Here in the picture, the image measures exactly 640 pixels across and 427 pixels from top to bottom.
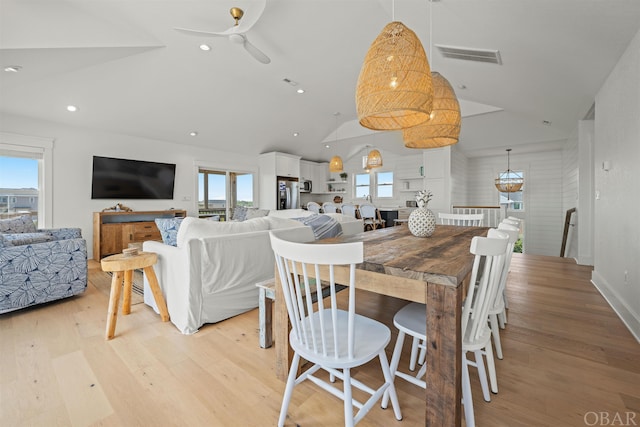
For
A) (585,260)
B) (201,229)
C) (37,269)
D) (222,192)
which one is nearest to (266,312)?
(201,229)

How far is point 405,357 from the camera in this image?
1.90 meters

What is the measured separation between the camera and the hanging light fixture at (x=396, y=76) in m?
1.49

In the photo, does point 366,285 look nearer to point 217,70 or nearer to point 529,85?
point 529,85

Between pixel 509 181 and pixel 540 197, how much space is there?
3.02 ft

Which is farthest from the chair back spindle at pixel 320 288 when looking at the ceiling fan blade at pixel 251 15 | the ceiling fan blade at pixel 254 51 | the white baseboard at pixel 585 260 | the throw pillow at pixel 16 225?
A: the white baseboard at pixel 585 260

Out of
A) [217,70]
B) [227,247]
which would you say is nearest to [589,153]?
[227,247]

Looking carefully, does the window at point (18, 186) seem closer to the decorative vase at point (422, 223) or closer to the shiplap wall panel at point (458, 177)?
the decorative vase at point (422, 223)

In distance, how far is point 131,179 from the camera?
558cm

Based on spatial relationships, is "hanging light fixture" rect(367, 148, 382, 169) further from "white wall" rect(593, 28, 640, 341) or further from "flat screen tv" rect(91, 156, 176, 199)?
"flat screen tv" rect(91, 156, 176, 199)

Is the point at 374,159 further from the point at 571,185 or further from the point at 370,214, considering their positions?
the point at 571,185

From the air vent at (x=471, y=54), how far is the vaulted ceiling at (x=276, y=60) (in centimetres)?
9

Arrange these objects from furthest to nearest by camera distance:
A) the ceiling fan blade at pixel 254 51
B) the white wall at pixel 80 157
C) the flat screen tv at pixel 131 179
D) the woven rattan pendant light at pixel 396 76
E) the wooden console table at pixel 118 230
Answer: the flat screen tv at pixel 131 179 → the wooden console table at pixel 118 230 → the white wall at pixel 80 157 → the ceiling fan blade at pixel 254 51 → the woven rattan pendant light at pixel 396 76

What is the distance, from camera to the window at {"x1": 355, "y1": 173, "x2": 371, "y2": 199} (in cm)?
903

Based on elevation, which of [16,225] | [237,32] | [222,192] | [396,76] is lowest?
[16,225]
